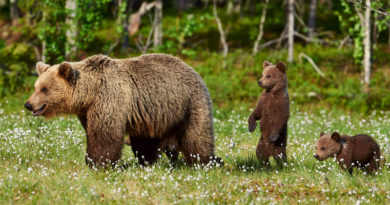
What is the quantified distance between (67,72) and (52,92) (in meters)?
0.35

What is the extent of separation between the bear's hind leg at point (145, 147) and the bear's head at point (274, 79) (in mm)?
1847

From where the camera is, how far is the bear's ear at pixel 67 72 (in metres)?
6.10

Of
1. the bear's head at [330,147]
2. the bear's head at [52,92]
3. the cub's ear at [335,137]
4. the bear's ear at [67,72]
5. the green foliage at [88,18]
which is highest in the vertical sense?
the green foliage at [88,18]

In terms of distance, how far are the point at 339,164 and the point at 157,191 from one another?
8.75 ft

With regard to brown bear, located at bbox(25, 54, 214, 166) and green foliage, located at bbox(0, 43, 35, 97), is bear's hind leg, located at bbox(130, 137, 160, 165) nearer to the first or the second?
brown bear, located at bbox(25, 54, 214, 166)

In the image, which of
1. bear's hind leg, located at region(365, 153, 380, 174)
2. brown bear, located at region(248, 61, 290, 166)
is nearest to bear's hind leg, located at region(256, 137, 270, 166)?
brown bear, located at region(248, 61, 290, 166)

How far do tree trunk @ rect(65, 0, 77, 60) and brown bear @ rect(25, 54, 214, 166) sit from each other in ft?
20.1

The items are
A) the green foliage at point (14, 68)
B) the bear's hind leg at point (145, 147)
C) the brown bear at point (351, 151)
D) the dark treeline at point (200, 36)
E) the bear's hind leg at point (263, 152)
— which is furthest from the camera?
the green foliage at point (14, 68)

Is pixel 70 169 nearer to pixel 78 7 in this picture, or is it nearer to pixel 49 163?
pixel 49 163

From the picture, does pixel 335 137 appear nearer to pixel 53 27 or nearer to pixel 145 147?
pixel 145 147

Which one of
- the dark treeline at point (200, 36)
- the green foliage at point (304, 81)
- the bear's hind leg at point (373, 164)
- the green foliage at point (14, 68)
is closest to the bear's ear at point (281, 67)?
the dark treeline at point (200, 36)

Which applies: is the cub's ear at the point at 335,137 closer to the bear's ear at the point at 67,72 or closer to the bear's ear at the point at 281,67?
the bear's ear at the point at 281,67

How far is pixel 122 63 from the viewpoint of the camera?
673 centimetres

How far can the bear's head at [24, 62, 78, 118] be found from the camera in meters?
6.20
